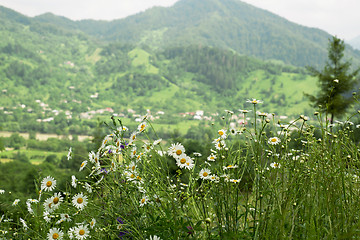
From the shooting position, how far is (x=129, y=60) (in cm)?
14438

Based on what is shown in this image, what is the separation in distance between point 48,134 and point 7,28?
107345mm

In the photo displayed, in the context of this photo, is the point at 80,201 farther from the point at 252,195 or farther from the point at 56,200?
the point at 252,195

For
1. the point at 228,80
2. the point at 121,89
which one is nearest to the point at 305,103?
the point at 228,80

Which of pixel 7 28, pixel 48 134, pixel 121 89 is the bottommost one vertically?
pixel 48 134

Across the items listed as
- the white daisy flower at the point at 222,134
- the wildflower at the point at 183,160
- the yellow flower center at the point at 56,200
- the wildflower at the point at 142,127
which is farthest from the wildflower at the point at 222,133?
the yellow flower center at the point at 56,200

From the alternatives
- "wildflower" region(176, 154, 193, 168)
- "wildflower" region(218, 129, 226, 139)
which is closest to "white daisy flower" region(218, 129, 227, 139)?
"wildflower" region(218, 129, 226, 139)

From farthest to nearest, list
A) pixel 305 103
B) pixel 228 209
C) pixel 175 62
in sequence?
pixel 175 62 < pixel 305 103 < pixel 228 209

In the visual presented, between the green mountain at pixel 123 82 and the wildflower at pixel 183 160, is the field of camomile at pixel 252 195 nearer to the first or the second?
the wildflower at pixel 183 160

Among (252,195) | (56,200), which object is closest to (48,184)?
(56,200)

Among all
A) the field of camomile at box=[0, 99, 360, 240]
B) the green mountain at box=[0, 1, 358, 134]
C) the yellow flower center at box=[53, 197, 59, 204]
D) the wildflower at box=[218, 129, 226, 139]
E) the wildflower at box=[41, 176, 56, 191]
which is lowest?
the green mountain at box=[0, 1, 358, 134]

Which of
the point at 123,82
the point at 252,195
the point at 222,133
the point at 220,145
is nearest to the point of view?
the point at 220,145

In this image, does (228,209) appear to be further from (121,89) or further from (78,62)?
(78,62)

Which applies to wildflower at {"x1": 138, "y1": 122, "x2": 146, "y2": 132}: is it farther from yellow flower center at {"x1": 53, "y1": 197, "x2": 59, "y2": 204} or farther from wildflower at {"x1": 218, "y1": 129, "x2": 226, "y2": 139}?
yellow flower center at {"x1": 53, "y1": 197, "x2": 59, "y2": 204}

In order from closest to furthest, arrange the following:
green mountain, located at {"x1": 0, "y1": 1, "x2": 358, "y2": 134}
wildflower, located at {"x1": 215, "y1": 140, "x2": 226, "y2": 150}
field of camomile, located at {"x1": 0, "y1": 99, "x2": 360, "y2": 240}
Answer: field of camomile, located at {"x1": 0, "y1": 99, "x2": 360, "y2": 240} < wildflower, located at {"x1": 215, "y1": 140, "x2": 226, "y2": 150} < green mountain, located at {"x1": 0, "y1": 1, "x2": 358, "y2": 134}
